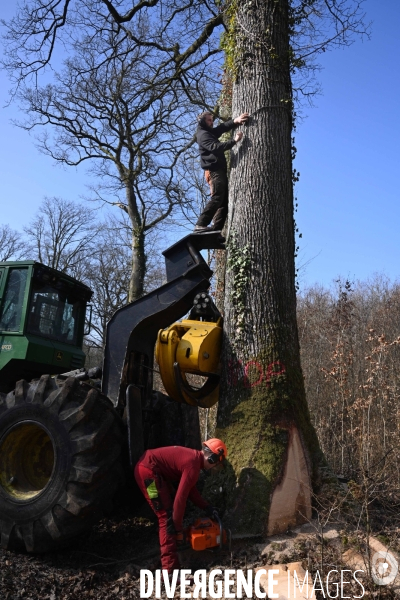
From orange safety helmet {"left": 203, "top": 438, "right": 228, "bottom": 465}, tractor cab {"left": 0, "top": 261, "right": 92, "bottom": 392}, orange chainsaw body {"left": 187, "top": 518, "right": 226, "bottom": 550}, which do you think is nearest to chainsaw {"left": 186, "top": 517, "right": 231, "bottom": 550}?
orange chainsaw body {"left": 187, "top": 518, "right": 226, "bottom": 550}

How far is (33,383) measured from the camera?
17.0ft

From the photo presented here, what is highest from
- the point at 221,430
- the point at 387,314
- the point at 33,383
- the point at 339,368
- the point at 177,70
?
the point at 177,70

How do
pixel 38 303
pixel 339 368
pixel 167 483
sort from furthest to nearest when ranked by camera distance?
1. pixel 339 368
2. pixel 38 303
3. pixel 167 483

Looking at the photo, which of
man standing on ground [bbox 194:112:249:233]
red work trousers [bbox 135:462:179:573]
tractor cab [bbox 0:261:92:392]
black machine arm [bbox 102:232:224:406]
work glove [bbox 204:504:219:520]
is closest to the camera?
red work trousers [bbox 135:462:179:573]

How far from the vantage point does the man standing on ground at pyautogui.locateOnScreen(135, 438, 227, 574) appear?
4.48m

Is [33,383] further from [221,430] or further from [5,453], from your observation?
[221,430]

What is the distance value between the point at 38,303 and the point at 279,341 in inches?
150

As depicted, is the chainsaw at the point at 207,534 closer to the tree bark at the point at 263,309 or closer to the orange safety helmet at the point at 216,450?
the tree bark at the point at 263,309

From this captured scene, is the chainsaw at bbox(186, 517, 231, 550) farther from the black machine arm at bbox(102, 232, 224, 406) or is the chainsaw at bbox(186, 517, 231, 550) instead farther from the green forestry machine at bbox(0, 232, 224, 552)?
the black machine arm at bbox(102, 232, 224, 406)

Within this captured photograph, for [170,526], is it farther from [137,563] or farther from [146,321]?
[146,321]

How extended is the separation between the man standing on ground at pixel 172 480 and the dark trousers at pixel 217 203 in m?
2.62

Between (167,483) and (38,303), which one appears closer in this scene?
(167,483)

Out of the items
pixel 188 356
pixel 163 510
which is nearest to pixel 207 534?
pixel 163 510

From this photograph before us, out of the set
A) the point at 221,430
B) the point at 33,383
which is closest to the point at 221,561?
the point at 221,430
